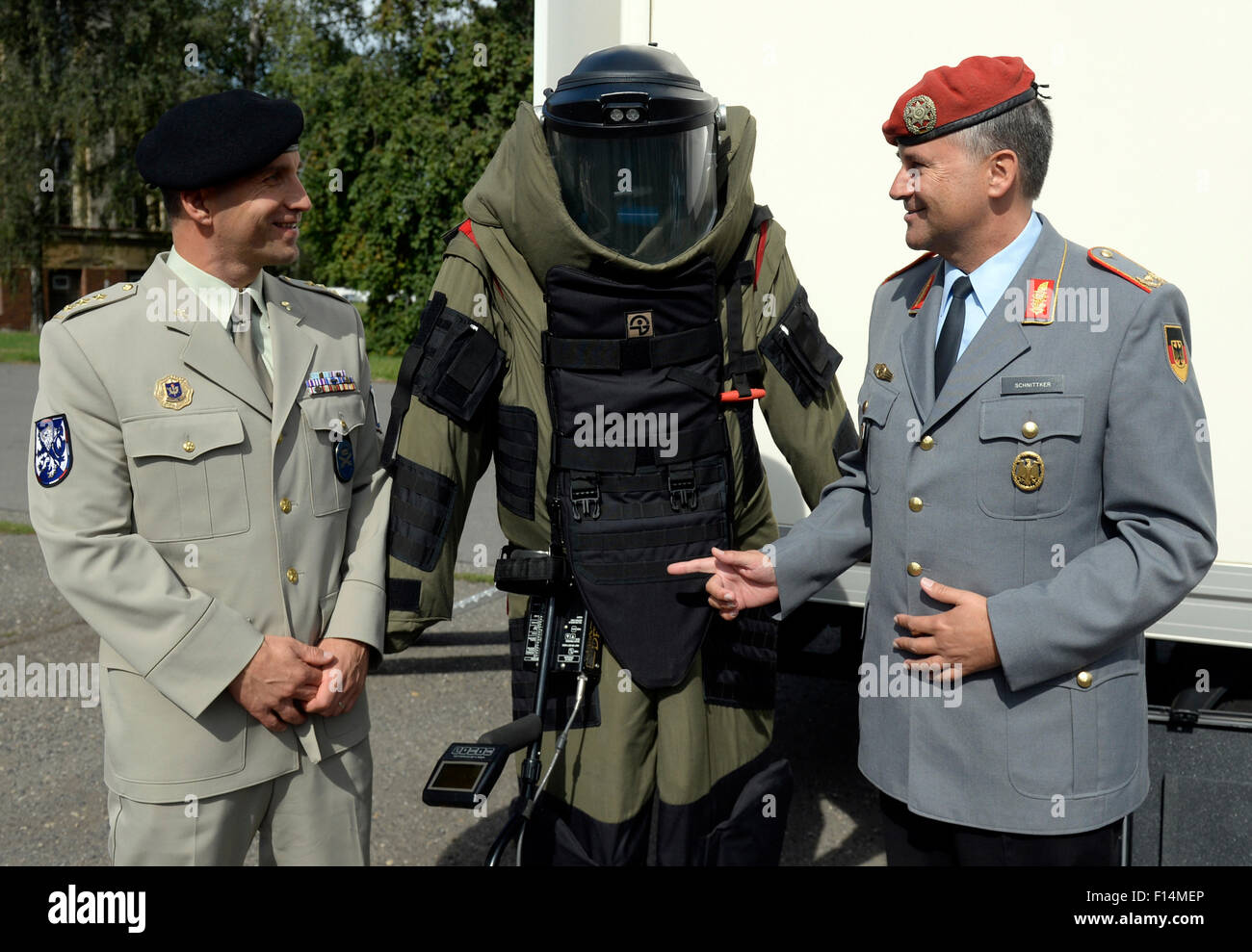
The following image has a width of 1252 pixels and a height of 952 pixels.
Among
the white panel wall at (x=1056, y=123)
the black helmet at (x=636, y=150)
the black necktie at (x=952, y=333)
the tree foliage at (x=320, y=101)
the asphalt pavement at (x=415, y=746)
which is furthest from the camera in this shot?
the tree foliage at (x=320, y=101)

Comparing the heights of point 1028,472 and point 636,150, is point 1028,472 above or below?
below

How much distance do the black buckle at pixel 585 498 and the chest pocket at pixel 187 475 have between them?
689 millimetres

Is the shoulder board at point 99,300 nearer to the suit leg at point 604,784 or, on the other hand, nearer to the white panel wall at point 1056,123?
the suit leg at point 604,784

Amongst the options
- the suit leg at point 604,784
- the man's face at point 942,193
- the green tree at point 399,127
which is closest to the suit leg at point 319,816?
the suit leg at point 604,784

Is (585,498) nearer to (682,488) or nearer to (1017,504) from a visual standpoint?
(682,488)

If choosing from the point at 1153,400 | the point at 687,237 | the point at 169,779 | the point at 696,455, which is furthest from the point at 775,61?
the point at 169,779

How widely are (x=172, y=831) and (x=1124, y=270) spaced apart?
200 centimetres

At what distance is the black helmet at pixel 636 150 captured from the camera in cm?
238

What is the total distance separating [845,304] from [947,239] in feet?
4.68

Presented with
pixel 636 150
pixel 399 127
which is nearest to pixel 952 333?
pixel 636 150

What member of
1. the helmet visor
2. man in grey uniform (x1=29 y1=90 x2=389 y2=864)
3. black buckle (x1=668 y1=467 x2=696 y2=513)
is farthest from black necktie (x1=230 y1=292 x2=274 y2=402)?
black buckle (x1=668 y1=467 x2=696 y2=513)

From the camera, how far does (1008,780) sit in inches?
74.1

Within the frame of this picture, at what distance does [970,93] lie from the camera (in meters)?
1.89

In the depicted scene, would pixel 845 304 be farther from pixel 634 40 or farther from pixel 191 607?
pixel 191 607
